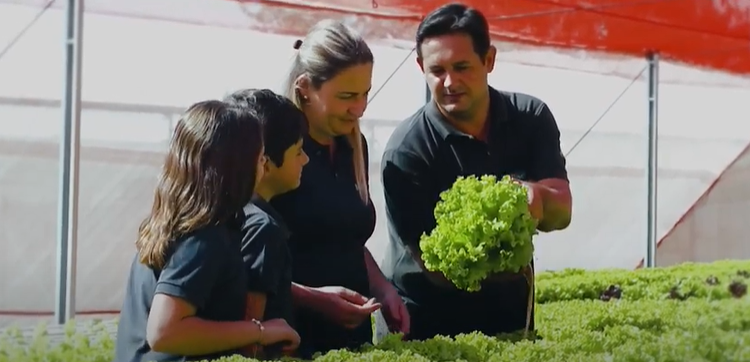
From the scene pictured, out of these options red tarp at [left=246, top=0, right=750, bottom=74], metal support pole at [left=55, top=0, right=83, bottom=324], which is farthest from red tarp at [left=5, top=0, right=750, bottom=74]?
metal support pole at [left=55, top=0, right=83, bottom=324]

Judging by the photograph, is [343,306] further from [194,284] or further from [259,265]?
[194,284]

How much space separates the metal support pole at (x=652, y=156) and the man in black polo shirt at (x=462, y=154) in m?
1.49

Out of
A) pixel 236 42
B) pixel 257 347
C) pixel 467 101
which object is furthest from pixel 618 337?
pixel 236 42

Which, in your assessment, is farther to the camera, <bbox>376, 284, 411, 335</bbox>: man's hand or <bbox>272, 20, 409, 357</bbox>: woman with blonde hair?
<bbox>376, 284, 411, 335</bbox>: man's hand

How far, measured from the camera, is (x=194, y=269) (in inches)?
71.9

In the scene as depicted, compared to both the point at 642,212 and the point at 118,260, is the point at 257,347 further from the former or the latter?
the point at 642,212

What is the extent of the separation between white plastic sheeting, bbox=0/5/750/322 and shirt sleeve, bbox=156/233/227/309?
1.64m

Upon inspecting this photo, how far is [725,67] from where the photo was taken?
172 inches

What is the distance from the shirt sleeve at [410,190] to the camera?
8.58ft

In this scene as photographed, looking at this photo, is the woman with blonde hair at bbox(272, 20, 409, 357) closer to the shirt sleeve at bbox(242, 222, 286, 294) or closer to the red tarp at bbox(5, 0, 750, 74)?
the shirt sleeve at bbox(242, 222, 286, 294)

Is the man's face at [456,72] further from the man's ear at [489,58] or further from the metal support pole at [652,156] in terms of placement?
the metal support pole at [652,156]

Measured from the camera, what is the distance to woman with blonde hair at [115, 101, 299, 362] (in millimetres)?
1812

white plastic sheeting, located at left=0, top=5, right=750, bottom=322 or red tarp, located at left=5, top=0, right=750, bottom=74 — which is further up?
red tarp, located at left=5, top=0, right=750, bottom=74

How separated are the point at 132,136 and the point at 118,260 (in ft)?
1.45
